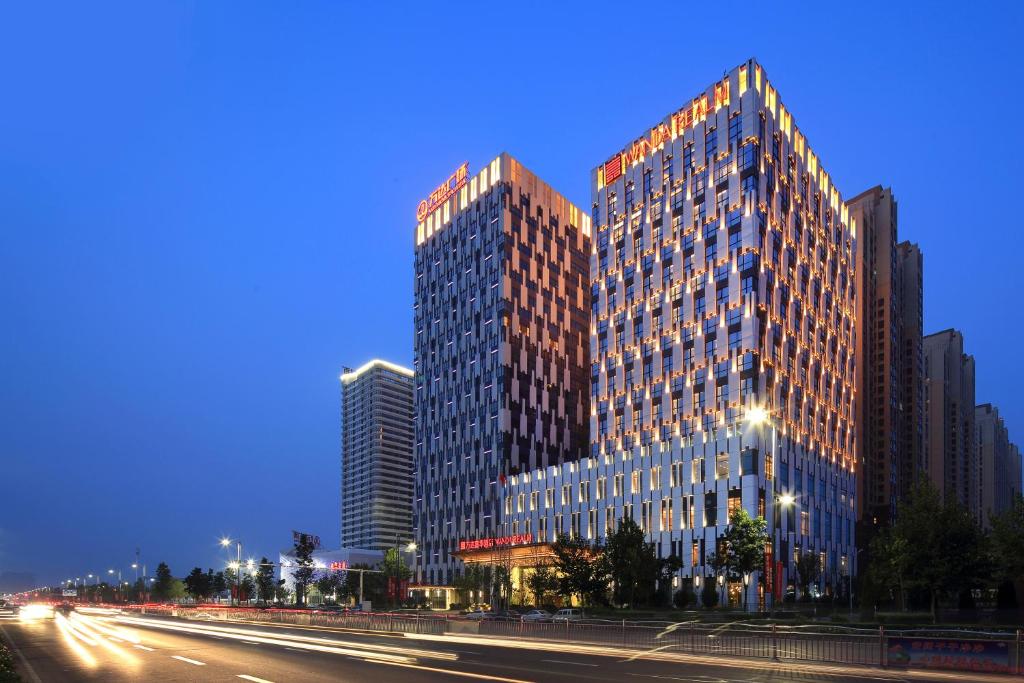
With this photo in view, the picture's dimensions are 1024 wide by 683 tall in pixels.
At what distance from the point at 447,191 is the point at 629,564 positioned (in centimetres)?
9364

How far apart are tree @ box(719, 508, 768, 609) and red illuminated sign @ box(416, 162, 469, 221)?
89221 millimetres

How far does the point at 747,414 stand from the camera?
87562 mm

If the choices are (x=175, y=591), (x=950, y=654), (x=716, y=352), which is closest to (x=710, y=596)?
(x=716, y=352)

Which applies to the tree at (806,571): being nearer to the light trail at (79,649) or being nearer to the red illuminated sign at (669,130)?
the red illuminated sign at (669,130)

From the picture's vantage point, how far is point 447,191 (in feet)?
487

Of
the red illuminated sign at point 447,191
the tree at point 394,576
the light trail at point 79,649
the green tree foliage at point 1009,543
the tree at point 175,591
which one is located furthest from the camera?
the tree at point 175,591

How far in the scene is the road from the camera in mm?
23328

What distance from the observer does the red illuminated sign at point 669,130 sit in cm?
9947

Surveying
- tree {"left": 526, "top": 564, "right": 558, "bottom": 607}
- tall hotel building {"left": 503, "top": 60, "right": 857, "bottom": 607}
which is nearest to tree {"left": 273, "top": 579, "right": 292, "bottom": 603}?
tall hotel building {"left": 503, "top": 60, "right": 857, "bottom": 607}

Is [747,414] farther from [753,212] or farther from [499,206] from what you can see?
[499,206]

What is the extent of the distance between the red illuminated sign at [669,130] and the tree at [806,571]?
56.2m

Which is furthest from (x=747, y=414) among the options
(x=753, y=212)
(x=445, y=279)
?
(x=445, y=279)

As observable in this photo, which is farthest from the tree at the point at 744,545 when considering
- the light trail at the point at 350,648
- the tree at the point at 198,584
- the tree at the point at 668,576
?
the tree at the point at 198,584

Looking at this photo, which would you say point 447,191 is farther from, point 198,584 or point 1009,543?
point 1009,543
